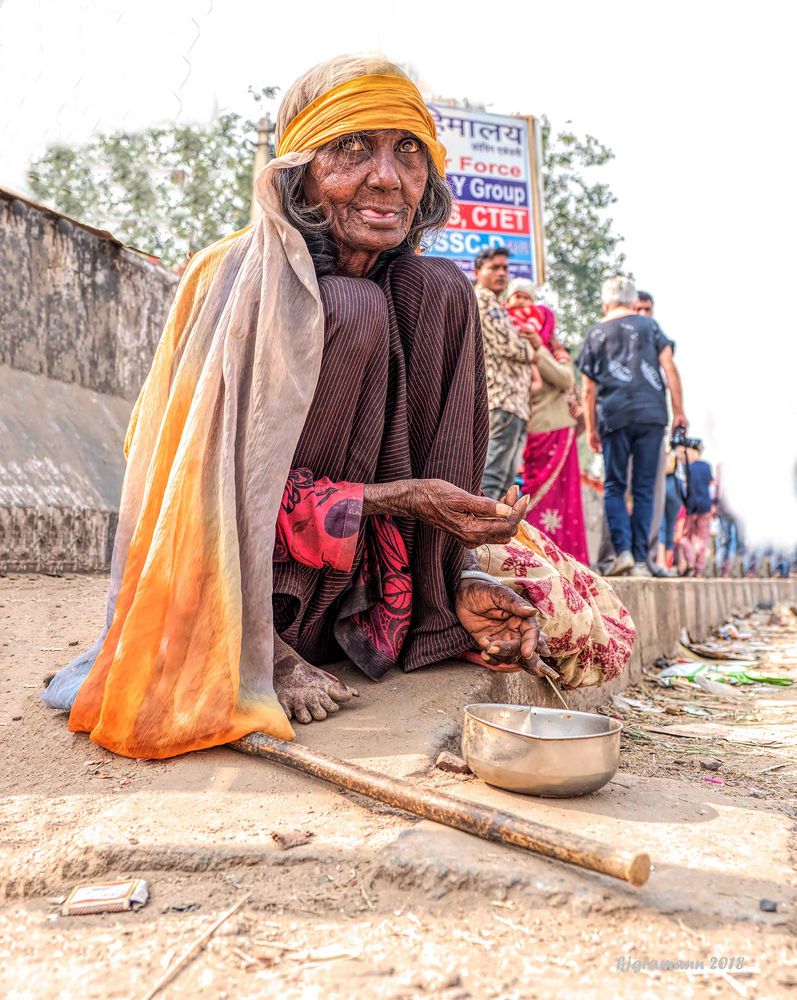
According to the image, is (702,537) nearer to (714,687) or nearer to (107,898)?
(714,687)

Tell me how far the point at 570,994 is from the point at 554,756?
55cm

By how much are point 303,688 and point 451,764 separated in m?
0.44

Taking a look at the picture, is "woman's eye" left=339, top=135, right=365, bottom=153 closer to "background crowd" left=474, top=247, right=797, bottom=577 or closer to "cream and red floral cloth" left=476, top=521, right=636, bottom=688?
"cream and red floral cloth" left=476, top=521, right=636, bottom=688

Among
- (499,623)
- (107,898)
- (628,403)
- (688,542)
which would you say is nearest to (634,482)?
(628,403)

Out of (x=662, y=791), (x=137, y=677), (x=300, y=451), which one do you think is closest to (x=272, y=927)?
(x=137, y=677)

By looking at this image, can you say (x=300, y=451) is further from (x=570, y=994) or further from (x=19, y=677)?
(x=570, y=994)

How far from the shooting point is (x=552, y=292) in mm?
20250

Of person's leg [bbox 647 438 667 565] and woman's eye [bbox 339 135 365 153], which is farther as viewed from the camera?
person's leg [bbox 647 438 667 565]

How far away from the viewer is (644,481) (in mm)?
5969

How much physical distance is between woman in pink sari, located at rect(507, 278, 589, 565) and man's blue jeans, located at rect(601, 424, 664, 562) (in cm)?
30

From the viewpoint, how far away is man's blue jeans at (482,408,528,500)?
17.9 ft

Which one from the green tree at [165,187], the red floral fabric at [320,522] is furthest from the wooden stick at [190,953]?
the green tree at [165,187]

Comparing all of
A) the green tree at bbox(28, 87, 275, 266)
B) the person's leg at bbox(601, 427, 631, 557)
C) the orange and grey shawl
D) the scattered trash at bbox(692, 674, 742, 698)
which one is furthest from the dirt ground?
the green tree at bbox(28, 87, 275, 266)

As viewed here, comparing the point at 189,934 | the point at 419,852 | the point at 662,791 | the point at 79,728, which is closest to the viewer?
the point at 189,934
